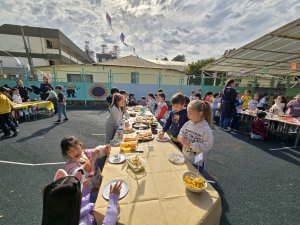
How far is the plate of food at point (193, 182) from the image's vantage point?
5.11ft

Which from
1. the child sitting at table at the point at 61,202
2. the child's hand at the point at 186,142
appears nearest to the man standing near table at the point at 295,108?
the child's hand at the point at 186,142

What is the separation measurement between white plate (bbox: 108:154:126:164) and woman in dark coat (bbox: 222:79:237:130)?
598 centimetres

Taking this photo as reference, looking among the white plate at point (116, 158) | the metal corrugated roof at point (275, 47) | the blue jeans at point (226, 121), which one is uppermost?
the metal corrugated roof at point (275, 47)

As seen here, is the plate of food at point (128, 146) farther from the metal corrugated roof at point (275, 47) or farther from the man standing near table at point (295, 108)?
the man standing near table at point (295, 108)

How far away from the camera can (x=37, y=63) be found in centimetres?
2511

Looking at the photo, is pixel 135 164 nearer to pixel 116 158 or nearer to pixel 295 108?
pixel 116 158

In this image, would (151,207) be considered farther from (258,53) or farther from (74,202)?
(258,53)

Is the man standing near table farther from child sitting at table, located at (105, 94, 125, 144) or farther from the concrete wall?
the concrete wall

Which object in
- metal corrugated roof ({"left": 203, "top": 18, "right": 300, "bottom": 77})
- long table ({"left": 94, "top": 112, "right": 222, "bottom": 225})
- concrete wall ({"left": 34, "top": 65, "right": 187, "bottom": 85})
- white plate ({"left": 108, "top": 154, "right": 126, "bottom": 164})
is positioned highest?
metal corrugated roof ({"left": 203, "top": 18, "right": 300, "bottom": 77})

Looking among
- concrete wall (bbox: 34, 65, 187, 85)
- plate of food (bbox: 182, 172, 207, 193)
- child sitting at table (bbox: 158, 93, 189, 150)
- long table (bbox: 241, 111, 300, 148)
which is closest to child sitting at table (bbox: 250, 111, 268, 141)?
long table (bbox: 241, 111, 300, 148)

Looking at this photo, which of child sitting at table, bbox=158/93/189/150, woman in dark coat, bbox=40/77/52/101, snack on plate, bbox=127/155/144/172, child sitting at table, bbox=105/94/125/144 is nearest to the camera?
snack on plate, bbox=127/155/144/172

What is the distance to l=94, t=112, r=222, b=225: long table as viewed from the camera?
129 cm

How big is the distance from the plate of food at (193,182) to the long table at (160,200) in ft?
0.19

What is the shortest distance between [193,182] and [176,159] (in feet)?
1.79
